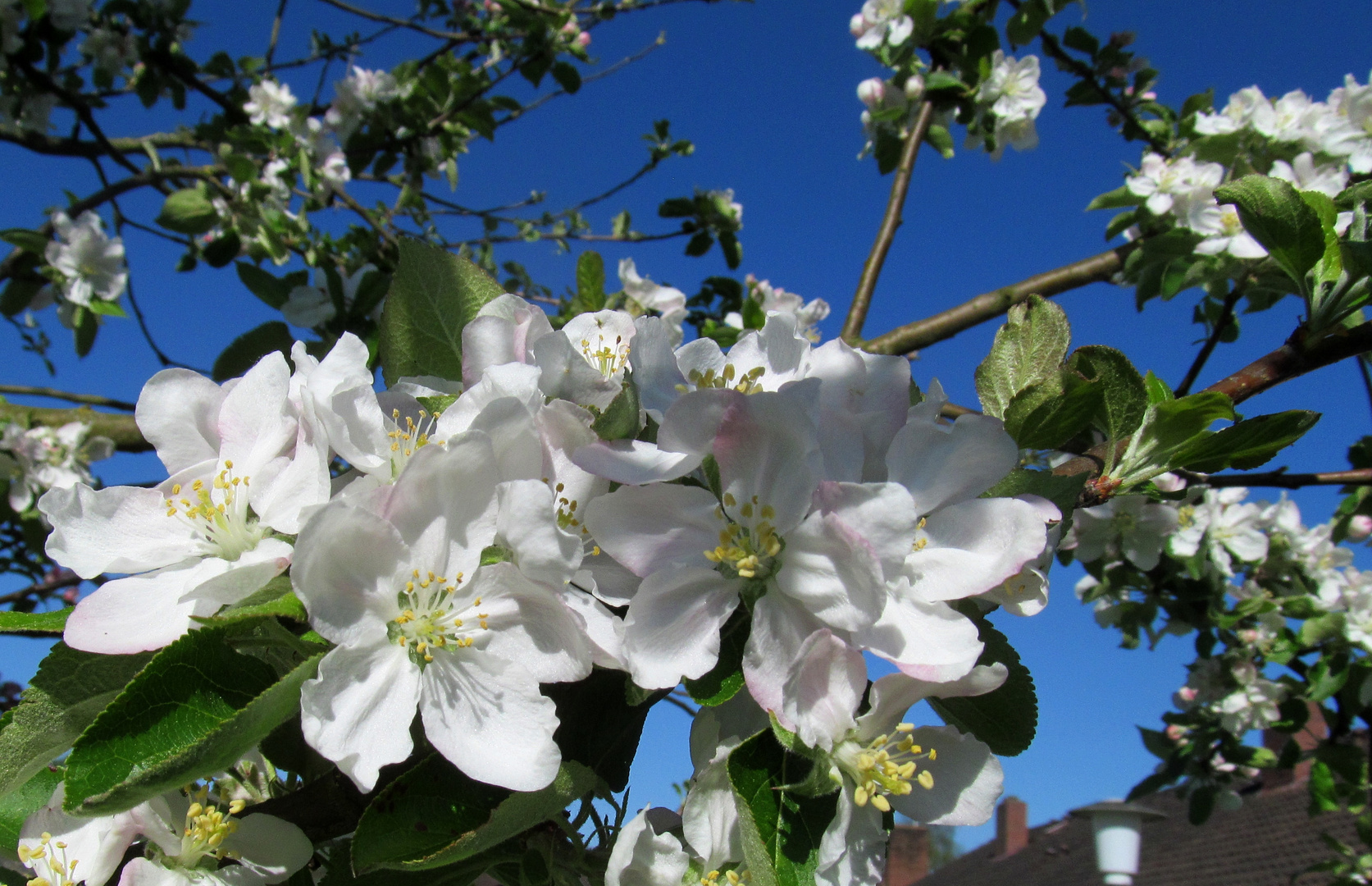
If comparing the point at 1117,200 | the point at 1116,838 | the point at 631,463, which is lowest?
the point at 631,463

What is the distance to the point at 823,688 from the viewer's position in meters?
0.72

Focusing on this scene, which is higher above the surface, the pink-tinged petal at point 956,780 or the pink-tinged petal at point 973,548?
the pink-tinged petal at point 973,548

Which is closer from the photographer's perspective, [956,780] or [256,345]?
[956,780]

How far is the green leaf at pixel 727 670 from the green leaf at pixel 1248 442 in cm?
55

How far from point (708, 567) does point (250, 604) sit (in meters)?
0.36

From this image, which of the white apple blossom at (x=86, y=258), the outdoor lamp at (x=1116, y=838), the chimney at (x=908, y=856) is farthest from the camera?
the chimney at (x=908, y=856)

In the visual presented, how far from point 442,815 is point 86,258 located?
3599 millimetres

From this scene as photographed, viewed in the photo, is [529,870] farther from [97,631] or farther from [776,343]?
[776,343]

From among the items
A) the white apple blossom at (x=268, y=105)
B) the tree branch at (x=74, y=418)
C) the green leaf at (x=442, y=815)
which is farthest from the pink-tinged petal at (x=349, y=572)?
the white apple blossom at (x=268, y=105)

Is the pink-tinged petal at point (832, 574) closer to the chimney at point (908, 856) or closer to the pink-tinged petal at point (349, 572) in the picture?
the pink-tinged petal at point (349, 572)

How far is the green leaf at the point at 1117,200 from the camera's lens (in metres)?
2.91

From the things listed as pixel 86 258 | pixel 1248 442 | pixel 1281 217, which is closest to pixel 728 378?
pixel 1248 442

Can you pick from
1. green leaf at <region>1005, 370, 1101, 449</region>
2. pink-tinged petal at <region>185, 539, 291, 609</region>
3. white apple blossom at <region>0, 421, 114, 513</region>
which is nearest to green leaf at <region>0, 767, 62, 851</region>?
pink-tinged petal at <region>185, 539, 291, 609</region>

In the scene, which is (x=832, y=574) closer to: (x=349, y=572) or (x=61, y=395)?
(x=349, y=572)
